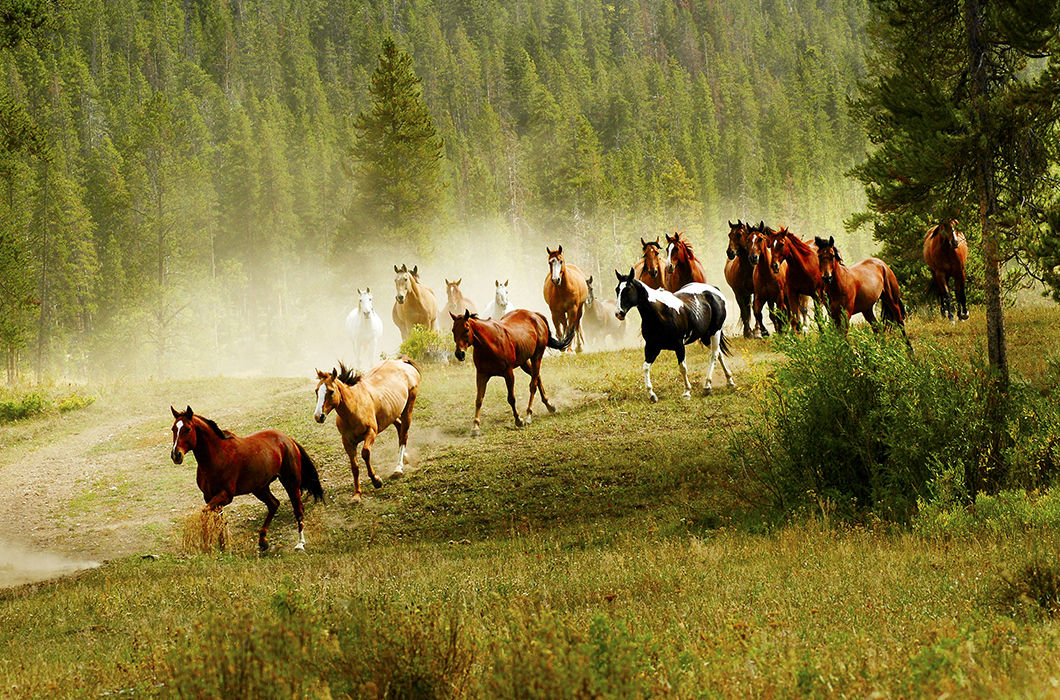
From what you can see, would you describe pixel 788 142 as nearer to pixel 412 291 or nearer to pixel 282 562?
pixel 412 291

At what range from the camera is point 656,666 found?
4629mm

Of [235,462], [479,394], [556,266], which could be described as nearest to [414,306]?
[556,266]

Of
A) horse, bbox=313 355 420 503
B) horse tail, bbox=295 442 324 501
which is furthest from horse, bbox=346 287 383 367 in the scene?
horse tail, bbox=295 442 324 501

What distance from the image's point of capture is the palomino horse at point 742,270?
20.6 m

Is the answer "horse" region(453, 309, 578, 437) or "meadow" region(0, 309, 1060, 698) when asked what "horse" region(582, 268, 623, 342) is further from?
"horse" region(453, 309, 578, 437)

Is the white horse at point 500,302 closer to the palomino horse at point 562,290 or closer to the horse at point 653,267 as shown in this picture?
the palomino horse at point 562,290

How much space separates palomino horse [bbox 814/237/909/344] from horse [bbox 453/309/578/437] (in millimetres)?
5996

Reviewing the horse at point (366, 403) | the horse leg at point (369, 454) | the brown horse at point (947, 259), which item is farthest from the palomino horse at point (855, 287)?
the horse leg at point (369, 454)

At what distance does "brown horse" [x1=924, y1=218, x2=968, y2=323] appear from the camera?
21.4 meters

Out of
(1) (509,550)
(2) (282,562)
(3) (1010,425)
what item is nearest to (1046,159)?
(3) (1010,425)

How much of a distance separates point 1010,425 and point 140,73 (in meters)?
108

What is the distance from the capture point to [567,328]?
25281mm

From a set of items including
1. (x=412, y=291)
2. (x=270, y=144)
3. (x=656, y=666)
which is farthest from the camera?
(x=270, y=144)

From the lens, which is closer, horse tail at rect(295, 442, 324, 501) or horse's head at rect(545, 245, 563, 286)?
horse tail at rect(295, 442, 324, 501)
